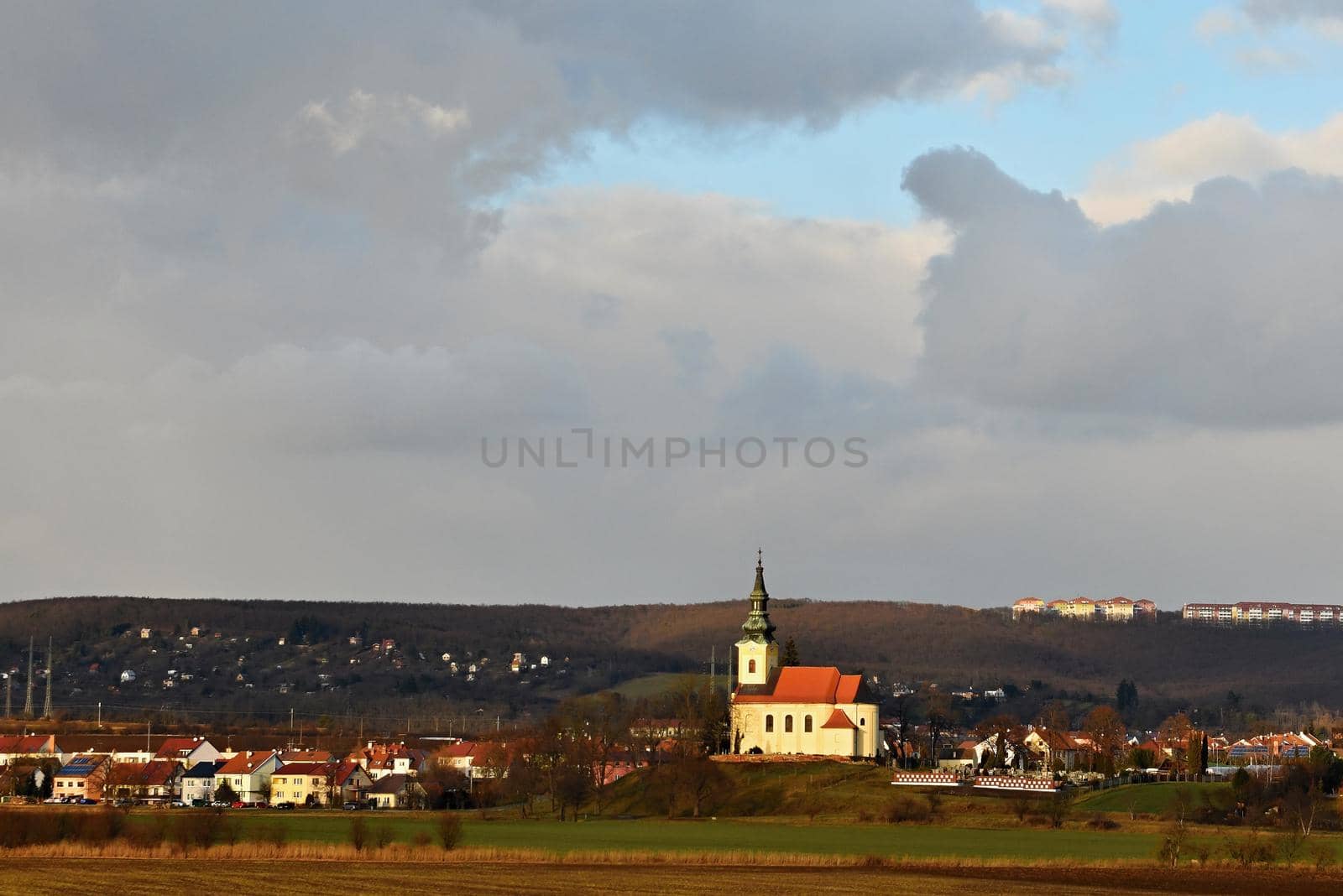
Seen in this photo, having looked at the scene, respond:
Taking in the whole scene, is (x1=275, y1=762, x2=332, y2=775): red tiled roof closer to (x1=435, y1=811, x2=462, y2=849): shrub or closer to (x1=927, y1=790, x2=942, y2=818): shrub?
(x1=927, y1=790, x2=942, y2=818): shrub

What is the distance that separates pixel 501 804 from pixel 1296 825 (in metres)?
55.5

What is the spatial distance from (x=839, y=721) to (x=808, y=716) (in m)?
2.66

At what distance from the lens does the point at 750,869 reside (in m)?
67.2

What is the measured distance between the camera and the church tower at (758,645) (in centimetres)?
14300

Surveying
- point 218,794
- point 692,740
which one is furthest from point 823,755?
point 218,794

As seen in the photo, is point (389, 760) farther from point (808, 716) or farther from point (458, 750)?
point (808, 716)

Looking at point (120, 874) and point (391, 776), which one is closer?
point (120, 874)

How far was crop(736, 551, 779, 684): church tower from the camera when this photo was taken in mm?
143000

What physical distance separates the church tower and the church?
5.18 feet

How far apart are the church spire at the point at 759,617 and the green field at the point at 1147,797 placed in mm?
36514

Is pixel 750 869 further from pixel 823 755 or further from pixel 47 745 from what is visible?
pixel 47 745

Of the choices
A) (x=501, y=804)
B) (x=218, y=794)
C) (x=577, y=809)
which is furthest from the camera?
(x=218, y=794)

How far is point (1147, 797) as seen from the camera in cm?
10856

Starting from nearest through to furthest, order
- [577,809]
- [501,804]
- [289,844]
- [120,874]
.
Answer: [120,874] → [289,844] → [577,809] → [501,804]
